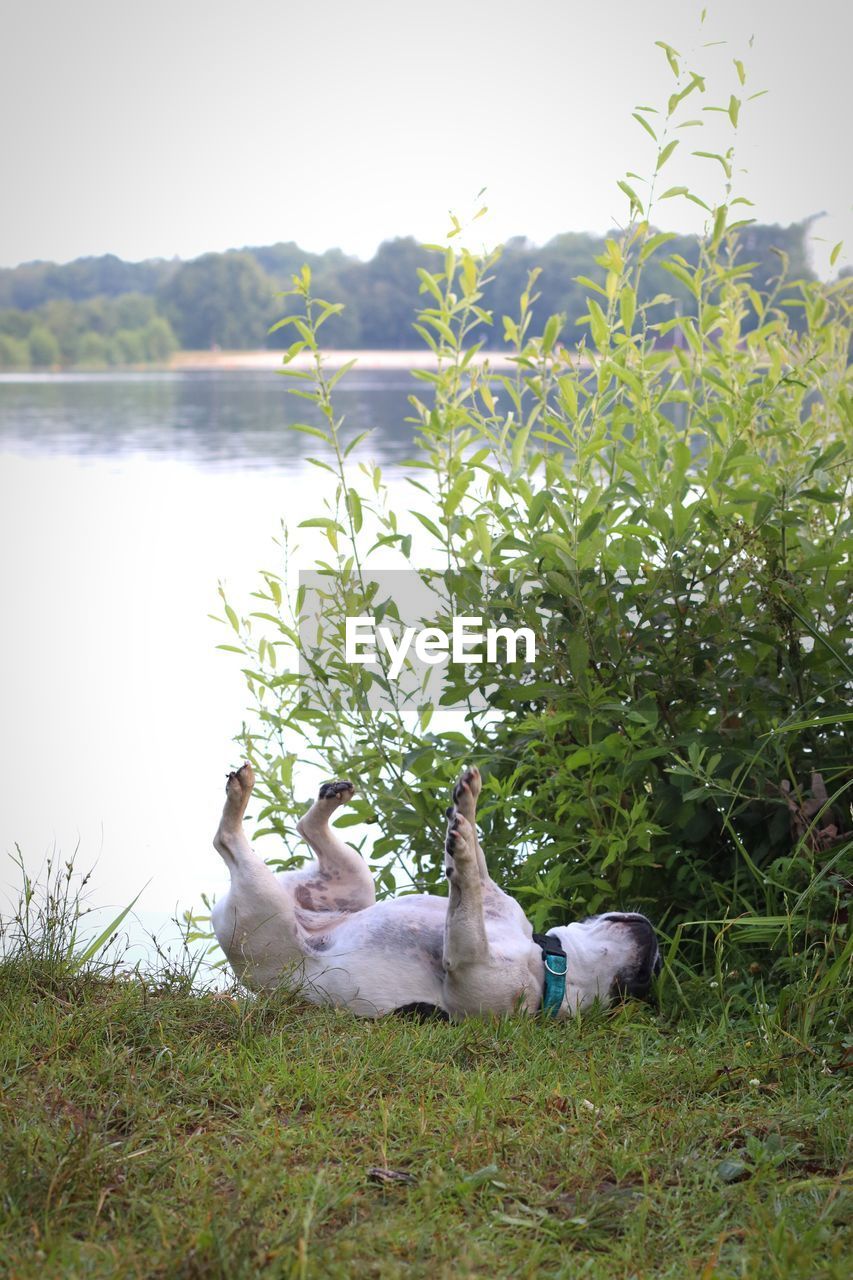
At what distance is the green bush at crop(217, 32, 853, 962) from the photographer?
9.52ft

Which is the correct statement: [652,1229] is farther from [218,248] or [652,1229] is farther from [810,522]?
[218,248]

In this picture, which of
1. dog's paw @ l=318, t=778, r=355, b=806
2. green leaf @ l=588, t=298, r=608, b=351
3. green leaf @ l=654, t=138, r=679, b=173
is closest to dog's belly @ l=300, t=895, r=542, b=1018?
dog's paw @ l=318, t=778, r=355, b=806

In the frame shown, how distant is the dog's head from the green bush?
20 cm

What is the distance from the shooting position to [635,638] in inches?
120

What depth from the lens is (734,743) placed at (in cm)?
299

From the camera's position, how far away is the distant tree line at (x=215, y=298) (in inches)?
259

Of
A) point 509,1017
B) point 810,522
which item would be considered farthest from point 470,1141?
point 810,522

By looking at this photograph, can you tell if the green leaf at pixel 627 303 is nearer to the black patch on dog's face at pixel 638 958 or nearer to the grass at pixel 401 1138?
the black patch on dog's face at pixel 638 958

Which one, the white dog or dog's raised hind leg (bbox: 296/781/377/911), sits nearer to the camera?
the white dog

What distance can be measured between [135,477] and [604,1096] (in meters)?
6.42

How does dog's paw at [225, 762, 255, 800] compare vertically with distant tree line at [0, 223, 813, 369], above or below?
below

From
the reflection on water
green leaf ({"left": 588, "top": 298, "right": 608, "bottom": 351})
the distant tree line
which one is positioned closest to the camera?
green leaf ({"left": 588, "top": 298, "right": 608, "bottom": 351})
